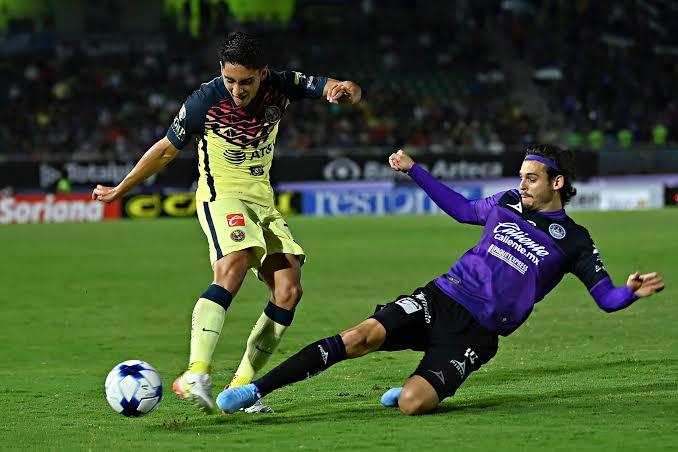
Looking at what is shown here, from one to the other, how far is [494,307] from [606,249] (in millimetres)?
11967

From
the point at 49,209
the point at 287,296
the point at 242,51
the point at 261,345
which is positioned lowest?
the point at 49,209

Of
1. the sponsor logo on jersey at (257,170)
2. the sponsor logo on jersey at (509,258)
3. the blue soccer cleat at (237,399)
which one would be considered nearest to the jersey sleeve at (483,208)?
the sponsor logo on jersey at (509,258)

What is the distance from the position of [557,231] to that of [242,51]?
2061 millimetres

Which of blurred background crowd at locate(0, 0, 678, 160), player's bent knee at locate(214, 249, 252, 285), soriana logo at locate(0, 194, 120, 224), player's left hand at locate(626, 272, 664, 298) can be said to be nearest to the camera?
player's left hand at locate(626, 272, 664, 298)

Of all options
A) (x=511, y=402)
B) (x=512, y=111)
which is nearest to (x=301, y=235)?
(x=512, y=111)

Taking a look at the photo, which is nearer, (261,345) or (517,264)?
(517,264)

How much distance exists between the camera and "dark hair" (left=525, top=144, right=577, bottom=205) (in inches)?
263

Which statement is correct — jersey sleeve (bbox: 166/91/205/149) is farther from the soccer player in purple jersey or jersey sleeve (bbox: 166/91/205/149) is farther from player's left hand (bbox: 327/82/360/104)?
the soccer player in purple jersey

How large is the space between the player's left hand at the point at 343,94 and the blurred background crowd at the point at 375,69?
21804 mm

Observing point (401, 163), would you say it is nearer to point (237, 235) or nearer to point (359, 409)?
point (237, 235)

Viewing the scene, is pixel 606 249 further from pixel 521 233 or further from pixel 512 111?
pixel 512 111

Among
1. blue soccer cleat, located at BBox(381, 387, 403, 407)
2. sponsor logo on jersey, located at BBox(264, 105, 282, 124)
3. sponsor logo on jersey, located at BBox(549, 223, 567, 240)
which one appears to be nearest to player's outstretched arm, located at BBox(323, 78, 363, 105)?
sponsor logo on jersey, located at BBox(264, 105, 282, 124)

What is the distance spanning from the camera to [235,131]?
279 inches

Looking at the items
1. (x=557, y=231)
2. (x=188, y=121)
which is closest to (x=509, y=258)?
(x=557, y=231)
